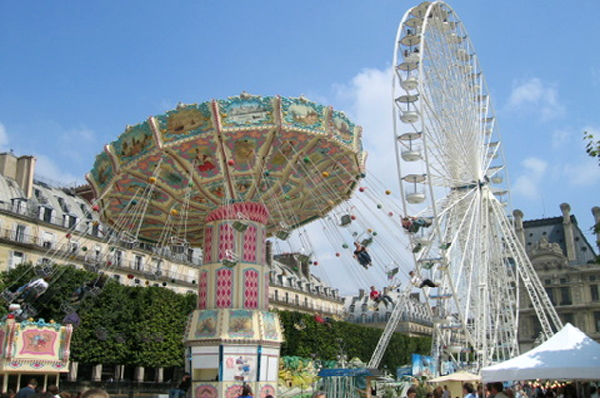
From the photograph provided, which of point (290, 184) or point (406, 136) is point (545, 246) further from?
point (290, 184)

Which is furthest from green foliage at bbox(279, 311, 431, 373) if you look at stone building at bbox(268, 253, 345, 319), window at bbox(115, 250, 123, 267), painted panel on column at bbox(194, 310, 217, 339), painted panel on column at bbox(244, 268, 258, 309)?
painted panel on column at bbox(194, 310, 217, 339)

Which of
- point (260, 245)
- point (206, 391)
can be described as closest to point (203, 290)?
point (260, 245)

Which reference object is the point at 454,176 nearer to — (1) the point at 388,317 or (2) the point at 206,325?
(2) the point at 206,325

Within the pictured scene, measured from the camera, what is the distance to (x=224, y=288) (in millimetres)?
19812

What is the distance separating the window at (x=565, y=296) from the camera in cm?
7400

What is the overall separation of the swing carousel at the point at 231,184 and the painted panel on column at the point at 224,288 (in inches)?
1.2

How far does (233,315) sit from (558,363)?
10.3 meters

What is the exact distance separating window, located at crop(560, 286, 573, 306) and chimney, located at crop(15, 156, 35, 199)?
59.7m

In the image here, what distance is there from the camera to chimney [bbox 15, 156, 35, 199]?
42406mm

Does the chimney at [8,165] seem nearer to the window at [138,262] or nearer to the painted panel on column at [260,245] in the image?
the window at [138,262]

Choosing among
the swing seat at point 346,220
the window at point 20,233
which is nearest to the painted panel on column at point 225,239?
the swing seat at point 346,220

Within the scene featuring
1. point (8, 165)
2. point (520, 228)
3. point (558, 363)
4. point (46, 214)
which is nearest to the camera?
point (558, 363)

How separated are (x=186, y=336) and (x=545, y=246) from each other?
6626cm

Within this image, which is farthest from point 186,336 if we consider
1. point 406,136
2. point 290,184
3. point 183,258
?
point 183,258
